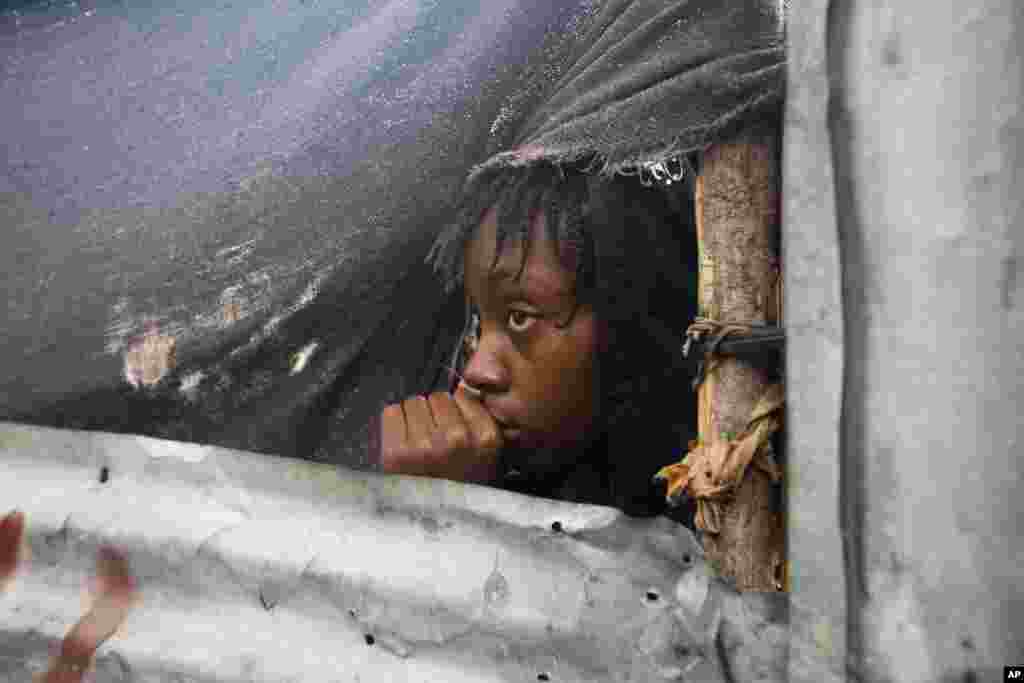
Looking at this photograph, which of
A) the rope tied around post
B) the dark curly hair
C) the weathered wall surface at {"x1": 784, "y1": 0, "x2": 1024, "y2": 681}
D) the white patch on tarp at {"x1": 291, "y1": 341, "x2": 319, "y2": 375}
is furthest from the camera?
the white patch on tarp at {"x1": 291, "y1": 341, "x2": 319, "y2": 375}

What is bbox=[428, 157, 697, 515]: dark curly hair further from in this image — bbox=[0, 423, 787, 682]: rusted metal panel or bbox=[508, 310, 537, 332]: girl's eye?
bbox=[0, 423, 787, 682]: rusted metal panel

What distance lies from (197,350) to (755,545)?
0.88 meters

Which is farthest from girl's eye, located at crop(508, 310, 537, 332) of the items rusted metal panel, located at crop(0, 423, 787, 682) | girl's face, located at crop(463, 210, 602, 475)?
rusted metal panel, located at crop(0, 423, 787, 682)

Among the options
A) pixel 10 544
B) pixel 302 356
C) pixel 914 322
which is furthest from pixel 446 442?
pixel 10 544

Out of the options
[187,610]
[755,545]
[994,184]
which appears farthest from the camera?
[187,610]

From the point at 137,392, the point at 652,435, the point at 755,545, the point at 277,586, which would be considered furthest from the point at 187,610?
the point at 755,545

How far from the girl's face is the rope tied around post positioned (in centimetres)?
28

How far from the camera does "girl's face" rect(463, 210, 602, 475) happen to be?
132cm

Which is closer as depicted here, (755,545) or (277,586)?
(755,545)

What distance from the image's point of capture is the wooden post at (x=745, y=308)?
1.11m

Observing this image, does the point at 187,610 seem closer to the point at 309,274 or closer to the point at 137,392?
the point at 137,392

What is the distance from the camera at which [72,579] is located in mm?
1500

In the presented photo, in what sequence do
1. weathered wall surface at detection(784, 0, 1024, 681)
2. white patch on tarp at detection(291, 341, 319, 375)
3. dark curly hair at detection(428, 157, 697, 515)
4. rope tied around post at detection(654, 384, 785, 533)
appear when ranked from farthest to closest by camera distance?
white patch on tarp at detection(291, 341, 319, 375) < dark curly hair at detection(428, 157, 697, 515) < rope tied around post at detection(654, 384, 785, 533) < weathered wall surface at detection(784, 0, 1024, 681)

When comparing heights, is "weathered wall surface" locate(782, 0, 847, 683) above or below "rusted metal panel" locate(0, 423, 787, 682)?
above
